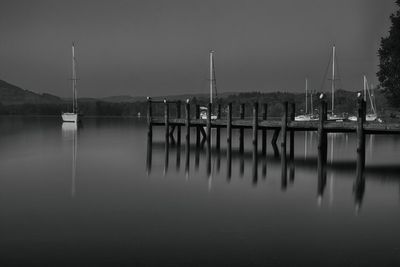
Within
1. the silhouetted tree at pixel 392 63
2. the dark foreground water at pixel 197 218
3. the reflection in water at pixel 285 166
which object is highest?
the silhouetted tree at pixel 392 63

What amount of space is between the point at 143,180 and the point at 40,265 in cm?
1206

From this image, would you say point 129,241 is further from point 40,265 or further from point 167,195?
point 167,195

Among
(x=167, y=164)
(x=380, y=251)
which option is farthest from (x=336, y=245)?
(x=167, y=164)

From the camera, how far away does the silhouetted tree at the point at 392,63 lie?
3878 centimetres

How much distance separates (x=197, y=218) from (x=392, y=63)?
96.8 ft

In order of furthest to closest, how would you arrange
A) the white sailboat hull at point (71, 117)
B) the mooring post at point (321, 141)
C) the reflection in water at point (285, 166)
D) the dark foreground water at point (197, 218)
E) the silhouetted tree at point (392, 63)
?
1. the white sailboat hull at point (71, 117)
2. the silhouetted tree at point (392, 63)
3. the mooring post at point (321, 141)
4. the reflection in water at point (285, 166)
5. the dark foreground water at point (197, 218)

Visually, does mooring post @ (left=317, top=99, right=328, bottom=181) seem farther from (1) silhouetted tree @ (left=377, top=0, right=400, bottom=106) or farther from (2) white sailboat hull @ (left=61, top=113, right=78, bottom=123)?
(2) white sailboat hull @ (left=61, top=113, right=78, bottom=123)

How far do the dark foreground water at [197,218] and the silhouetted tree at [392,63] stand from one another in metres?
15.1

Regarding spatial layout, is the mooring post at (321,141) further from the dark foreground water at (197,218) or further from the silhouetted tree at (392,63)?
the silhouetted tree at (392,63)

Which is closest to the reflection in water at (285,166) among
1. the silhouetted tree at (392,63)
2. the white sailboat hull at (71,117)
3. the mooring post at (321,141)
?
the mooring post at (321,141)

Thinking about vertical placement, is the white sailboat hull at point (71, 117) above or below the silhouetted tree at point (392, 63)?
below

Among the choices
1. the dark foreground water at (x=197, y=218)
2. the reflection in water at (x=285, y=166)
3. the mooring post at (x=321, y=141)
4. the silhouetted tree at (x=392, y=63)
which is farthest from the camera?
the silhouetted tree at (x=392, y=63)

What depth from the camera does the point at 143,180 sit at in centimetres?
2177

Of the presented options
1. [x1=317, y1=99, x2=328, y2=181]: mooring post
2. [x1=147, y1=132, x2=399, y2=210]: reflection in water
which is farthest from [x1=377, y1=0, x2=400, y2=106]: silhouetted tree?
[x1=317, y1=99, x2=328, y2=181]: mooring post
